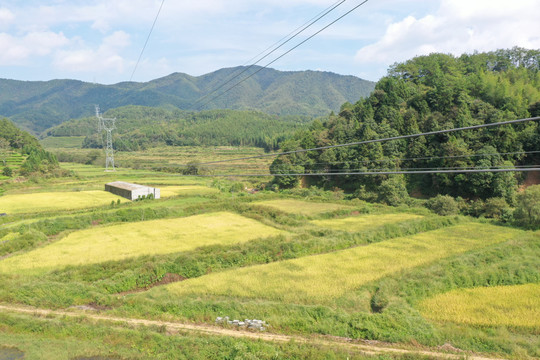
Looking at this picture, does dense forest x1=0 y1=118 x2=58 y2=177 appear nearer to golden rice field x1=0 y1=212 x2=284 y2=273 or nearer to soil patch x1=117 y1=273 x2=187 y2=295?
golden rice field x1=0 y1=212 x2=284 y2=273

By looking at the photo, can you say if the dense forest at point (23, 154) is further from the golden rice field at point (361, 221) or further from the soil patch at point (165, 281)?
the golden rice field at point (361, 221)

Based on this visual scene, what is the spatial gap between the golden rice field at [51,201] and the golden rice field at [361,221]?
28.9 m

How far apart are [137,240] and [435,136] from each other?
4137cm

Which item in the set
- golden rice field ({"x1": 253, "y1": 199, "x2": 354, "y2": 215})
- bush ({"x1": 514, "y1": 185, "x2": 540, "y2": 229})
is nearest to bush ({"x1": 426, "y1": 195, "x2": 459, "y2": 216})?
bush ({"x1": 514, "y1": 185, "x2": 540, "y2": 229})

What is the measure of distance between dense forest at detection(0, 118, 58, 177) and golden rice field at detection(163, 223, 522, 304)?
57968 mm

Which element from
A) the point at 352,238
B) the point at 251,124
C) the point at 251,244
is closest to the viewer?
the point at 251,244

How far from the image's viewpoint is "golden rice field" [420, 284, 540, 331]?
14500mm

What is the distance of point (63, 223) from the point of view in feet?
103

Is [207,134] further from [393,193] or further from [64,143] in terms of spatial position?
[393,193]

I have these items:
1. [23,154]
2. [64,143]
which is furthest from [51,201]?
[64,143]

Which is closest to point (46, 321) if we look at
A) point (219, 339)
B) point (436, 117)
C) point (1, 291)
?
point (1, 291)

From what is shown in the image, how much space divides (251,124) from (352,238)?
425ft

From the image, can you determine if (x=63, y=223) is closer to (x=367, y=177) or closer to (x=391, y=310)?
(x=391, y=310)

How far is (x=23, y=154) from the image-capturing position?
250 ft
